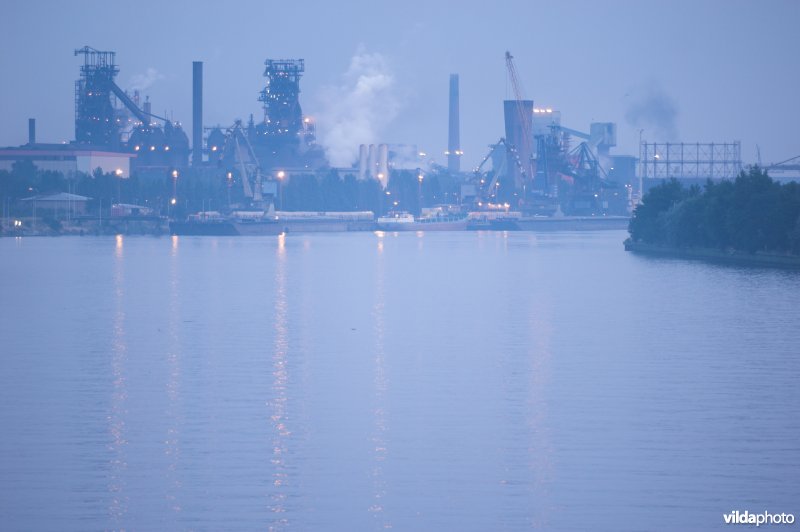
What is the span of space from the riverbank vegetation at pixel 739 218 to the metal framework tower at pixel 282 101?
137ft

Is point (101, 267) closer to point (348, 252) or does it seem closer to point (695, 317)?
point (348, 252)

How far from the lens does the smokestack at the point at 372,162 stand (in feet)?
353

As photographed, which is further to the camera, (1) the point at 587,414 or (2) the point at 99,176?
(2) the point at 99,176

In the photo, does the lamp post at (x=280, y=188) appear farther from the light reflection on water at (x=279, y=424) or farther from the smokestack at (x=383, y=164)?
the light reflection on water at (x=279, y=424)

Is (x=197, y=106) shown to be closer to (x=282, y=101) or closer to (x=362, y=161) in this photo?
(x=282, y=101)

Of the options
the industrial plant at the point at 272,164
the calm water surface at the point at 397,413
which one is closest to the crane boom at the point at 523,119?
the industrial plant at the point at 272,164

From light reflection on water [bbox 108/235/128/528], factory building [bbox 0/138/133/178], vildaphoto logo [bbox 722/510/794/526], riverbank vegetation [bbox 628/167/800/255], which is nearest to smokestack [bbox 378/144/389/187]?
factory building [bbox 0/138/133/178]

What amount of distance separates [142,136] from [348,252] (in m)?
39.2

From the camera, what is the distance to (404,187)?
348 feet

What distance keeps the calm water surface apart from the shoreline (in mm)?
12258

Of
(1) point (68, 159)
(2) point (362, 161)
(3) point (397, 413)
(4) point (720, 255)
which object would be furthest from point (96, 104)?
(3) point (397, 413)

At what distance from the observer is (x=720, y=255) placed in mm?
43812

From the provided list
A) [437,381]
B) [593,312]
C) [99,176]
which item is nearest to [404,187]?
[99,176]

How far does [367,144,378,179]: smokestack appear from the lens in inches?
4232
